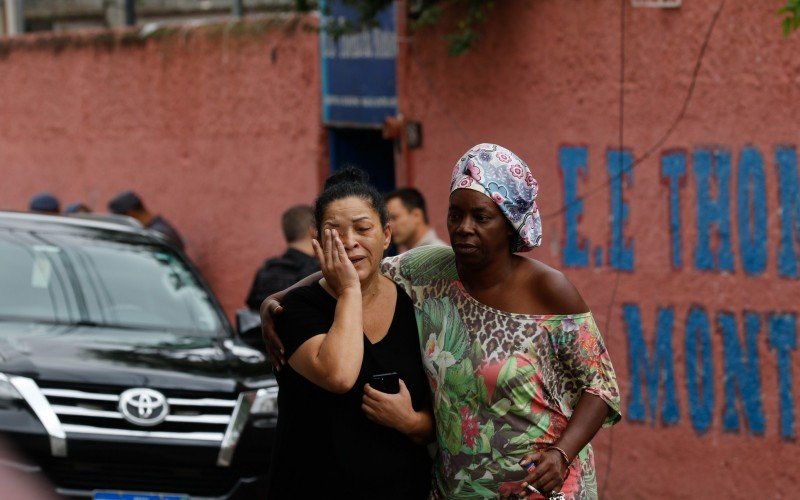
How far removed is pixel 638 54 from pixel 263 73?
220 inches

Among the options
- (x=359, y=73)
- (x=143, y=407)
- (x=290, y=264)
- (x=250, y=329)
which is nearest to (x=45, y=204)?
(x=359, y=73)

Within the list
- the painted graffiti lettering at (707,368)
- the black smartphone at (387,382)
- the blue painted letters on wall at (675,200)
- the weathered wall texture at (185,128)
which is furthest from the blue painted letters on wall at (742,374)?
the weathered wall texture at (185,128)

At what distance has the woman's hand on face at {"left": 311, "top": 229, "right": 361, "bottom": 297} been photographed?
391cm

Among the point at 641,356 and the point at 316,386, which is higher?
the point at 316,386

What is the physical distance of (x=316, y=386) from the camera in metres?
3.96

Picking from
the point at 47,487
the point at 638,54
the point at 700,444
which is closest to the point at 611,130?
the point at 638,54

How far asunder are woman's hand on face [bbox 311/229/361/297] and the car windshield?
3670mm

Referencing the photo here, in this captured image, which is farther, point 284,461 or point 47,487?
point 47,487

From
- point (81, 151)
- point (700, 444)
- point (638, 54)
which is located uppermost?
point (638, 54)

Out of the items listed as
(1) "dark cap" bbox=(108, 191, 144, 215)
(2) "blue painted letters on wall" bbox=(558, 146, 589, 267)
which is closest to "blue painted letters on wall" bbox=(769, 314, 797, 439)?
(2) "blue painted letters on wall" bbox=(558, 146, 589, 267)

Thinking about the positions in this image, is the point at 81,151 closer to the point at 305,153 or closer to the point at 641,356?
the point at 305,153

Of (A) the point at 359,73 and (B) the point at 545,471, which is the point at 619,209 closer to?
(A) the point at 359,73

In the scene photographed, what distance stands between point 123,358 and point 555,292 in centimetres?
331

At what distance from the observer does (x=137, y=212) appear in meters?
13.8
